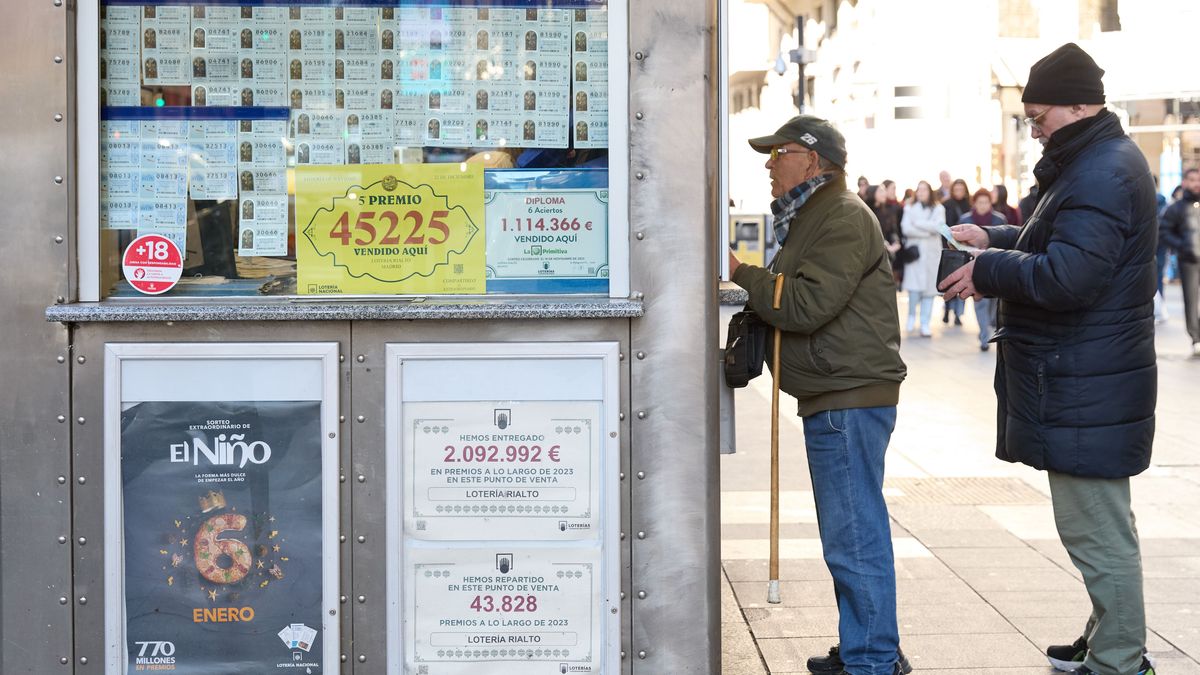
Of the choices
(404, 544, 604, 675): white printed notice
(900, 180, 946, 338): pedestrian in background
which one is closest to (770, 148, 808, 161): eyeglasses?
(404, 544, 604, 675): white printed notice

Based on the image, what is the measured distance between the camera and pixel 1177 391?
12305 mm

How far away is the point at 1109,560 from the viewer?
4.64 meters

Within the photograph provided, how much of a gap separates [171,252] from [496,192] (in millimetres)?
920

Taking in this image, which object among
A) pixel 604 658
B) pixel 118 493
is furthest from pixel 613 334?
pixel 118 493

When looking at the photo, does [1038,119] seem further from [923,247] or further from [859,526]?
[923,247]

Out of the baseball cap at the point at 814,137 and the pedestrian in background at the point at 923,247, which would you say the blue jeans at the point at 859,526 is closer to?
the baseball cap at the point at 814,137

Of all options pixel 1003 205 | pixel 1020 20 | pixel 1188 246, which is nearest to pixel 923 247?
pixel 1003 205

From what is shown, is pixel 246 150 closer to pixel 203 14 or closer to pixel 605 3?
pixel 203 14

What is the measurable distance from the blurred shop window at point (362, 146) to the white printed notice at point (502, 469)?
362mm

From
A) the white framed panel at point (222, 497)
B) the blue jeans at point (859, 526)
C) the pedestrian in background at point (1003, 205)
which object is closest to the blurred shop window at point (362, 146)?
the white framed panel at point (222, 497)

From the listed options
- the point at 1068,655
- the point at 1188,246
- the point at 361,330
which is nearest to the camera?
the point at 361,330

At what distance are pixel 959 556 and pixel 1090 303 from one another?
2.48m

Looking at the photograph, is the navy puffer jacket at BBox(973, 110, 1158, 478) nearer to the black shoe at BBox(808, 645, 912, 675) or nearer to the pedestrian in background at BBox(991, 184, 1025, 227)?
the black shoe at BBox(808, 645, 912, 675)

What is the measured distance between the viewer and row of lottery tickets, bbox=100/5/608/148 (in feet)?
13.4
